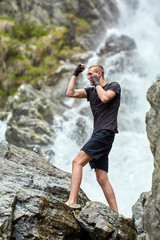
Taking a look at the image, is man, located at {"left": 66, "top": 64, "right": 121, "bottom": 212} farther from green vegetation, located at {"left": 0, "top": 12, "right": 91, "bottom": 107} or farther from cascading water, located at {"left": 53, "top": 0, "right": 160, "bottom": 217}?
green vegetation, located at {"left": 0, "top": 12, "right": 91, "bottom": 107}

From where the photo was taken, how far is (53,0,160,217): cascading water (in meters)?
7.43

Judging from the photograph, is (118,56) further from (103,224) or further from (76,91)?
(103,224)

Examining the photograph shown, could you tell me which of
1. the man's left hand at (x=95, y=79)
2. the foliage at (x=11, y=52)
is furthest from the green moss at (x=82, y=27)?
the man's left hand at (x=95, y=79)

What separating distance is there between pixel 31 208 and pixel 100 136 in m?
1.28

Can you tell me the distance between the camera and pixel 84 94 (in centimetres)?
405

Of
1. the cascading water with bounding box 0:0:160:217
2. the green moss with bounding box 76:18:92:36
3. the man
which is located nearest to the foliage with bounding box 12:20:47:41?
the green moss with bounding box 76:18:92:36

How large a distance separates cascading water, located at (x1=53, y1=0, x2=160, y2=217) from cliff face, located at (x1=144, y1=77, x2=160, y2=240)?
3.53 m

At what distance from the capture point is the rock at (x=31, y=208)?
2592mm

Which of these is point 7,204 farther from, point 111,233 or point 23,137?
point 23,137

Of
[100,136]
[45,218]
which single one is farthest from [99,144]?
[45,218]

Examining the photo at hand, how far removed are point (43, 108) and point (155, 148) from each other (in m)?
8.57

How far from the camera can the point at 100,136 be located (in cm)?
351

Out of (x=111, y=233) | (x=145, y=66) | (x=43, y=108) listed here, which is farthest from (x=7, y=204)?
(x=145, y=66)

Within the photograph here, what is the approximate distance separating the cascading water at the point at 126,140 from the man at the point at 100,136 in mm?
2697
